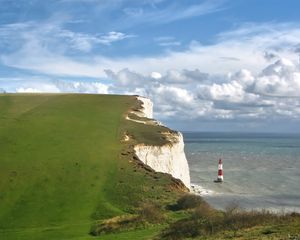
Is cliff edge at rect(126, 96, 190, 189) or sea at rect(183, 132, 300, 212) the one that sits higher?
cliff edge at rect(126, 96, 190, 189)

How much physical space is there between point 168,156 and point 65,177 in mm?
18387

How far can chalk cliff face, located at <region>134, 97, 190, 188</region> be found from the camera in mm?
64375

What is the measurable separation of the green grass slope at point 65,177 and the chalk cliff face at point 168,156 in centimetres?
256

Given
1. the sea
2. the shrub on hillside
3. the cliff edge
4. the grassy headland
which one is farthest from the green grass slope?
the sea

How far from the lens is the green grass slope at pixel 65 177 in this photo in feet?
145

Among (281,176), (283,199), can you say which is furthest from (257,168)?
(283,199)

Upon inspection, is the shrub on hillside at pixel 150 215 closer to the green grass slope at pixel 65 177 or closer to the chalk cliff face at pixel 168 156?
the green grass slope at pixel 65 177

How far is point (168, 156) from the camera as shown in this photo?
67812 mm

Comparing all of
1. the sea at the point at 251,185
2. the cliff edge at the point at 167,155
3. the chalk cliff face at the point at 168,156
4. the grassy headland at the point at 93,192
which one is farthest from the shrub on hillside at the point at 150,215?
the chalk cliff face at the point at 168,156

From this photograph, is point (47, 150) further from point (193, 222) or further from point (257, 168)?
point (257, 168)

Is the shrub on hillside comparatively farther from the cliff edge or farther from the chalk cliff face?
the chalk cliff face

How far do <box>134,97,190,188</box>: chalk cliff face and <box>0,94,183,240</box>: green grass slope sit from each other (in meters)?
2.56

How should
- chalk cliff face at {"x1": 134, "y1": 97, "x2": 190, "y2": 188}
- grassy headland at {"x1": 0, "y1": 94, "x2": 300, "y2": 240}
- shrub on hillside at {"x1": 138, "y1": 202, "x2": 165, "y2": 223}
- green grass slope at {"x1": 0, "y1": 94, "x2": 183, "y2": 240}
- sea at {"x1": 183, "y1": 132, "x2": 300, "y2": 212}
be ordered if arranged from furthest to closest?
chalk cliff face at {"x1": 134, "y1": 97, "x2": 190, "y2": 188}
sea at {"x1": 183, "y1": 132, "x2": 300, "y2": 212}
green grass slope at {"x1": 0, "y1": 94, "x2": 183, "y2": 240}
shrub on hillside at {"x1": 138, "y1": 202, "x2": 165, "y2": 223}
grassy headland at {"x1": 0, "y1": 94, "x2": 300, "y2": 240}

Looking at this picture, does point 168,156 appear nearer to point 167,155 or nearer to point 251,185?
point 167,155
